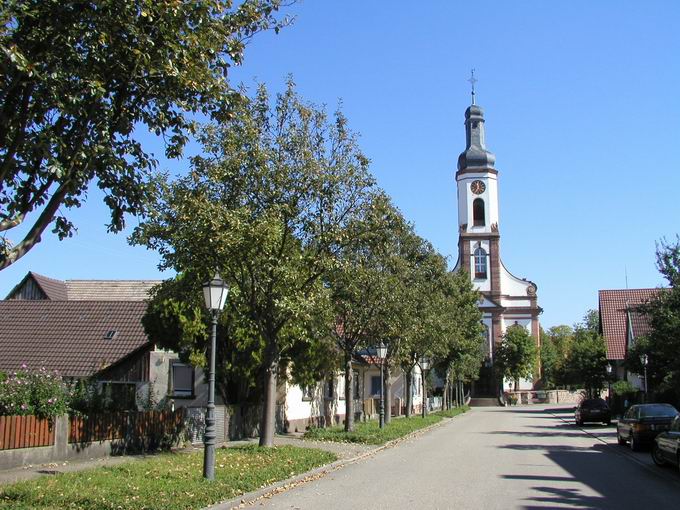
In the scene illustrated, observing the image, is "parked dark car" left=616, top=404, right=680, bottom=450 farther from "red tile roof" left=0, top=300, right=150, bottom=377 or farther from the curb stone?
"red tile roof" left=0, top=300, right=150, bottom=377

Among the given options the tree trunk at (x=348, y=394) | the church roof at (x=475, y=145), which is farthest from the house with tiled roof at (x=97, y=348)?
the church roof at (x=475, y=145)

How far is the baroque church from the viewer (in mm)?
84500

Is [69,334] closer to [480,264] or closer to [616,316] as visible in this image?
[616,316]

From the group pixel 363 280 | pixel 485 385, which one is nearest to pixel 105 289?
pixel 363 280

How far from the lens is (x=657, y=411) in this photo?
22609mm

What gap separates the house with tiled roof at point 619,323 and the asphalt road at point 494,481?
29.9 m

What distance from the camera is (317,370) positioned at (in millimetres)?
27922

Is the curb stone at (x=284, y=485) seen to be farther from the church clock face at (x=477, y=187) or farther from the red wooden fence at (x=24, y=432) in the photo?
the church clock face at (x=477, y=187)

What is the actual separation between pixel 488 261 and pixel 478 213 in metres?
6.08

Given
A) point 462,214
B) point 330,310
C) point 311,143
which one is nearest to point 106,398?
point 330,310

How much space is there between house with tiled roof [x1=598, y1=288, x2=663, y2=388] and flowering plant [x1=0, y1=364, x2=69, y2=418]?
1733 inches

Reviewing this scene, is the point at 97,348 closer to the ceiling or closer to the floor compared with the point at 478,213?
closer to the floor

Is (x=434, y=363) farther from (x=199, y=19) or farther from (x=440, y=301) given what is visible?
(x=199, y=19)

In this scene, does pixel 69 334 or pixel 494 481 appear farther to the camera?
pixel 69 334
